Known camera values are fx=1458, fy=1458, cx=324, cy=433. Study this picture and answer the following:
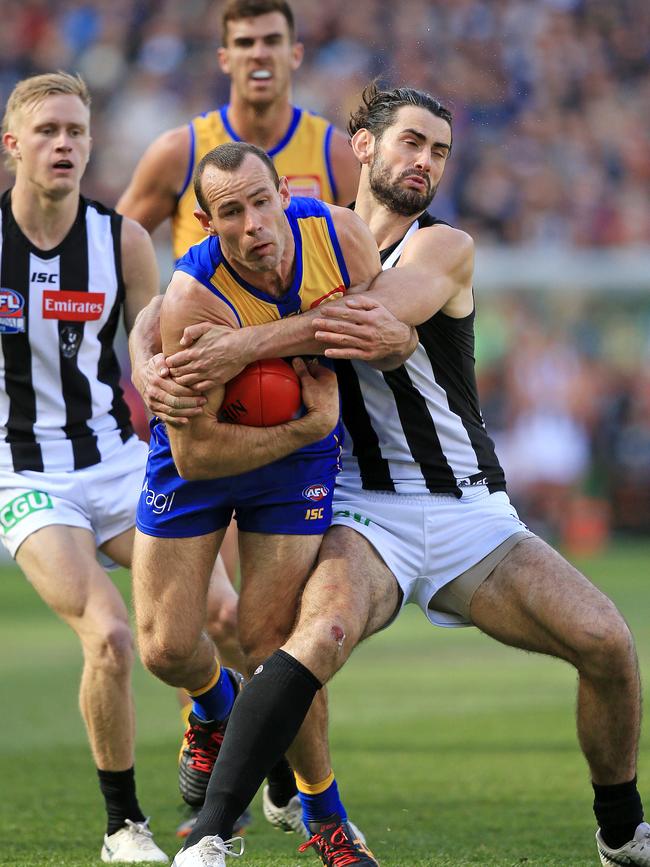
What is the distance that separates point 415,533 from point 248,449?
30.3 inches

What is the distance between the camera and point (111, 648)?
5484mm

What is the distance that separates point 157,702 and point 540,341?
41.1ft

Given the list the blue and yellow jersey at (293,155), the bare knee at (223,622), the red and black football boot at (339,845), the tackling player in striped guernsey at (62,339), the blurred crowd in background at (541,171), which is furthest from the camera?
the blurred crowd in background at (541,171)

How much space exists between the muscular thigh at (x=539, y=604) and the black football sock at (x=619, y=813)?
1.63 ft

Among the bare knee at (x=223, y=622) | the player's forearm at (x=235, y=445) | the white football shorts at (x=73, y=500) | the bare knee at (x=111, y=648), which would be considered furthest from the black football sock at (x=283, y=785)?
the player's forearm at (x=235, y=445)

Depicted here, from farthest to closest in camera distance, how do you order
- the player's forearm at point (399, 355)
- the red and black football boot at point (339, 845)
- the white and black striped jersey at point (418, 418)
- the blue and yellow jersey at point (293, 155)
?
the blue and yellow jersey at point (293, 155) < the white and black striped jersey at point (418, 418) < the player's forearm at point (399, 355) < the red and black football boot at point (339, 845)

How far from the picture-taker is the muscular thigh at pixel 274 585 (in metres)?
4.82

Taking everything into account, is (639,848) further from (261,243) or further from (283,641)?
(261,243)

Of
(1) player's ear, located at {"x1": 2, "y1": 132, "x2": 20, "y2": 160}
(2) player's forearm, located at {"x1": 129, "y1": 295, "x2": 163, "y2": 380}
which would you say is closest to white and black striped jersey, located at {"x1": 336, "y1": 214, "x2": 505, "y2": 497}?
(2) player's forearm, located at {"x1": 129, "y1": 295, "x2": 163, "y2": 380}

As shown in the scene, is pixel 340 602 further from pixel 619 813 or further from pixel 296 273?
pixel 619 813

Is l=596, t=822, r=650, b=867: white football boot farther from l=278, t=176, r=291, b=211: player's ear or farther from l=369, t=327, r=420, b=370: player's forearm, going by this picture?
l=278, t=176, r=291, b=211: player's ear

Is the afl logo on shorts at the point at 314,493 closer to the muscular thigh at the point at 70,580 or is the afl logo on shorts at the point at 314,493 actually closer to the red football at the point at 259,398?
the red football at the point at 259,398

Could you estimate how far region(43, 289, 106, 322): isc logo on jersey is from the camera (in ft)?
20.0

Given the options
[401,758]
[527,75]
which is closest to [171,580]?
[401,758]
